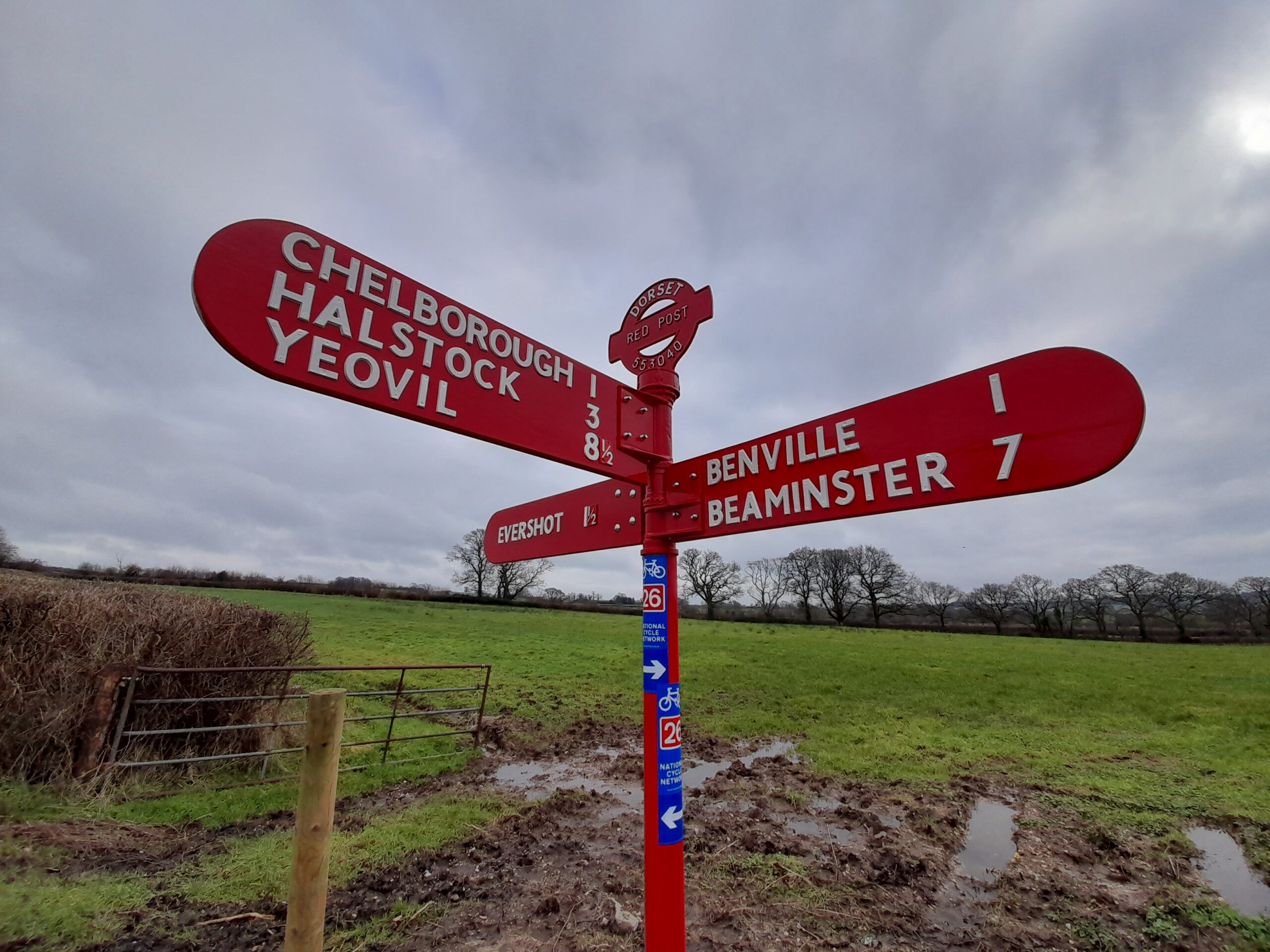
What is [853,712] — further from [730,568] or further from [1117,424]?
[730,568]

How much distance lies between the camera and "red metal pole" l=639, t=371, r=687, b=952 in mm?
1989

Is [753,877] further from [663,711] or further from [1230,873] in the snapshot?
[1230,873]

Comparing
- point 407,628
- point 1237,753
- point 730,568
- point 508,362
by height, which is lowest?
point 1237,753

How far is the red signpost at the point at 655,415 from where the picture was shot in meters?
1.48

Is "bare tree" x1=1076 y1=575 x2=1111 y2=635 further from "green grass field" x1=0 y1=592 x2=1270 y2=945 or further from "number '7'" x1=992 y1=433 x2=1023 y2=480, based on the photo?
"number '7'" x1=992 y1=433 x2=1023 y2=480

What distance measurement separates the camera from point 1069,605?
53.3m

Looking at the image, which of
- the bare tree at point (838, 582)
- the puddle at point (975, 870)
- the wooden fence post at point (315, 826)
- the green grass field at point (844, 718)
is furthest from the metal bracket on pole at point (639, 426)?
the bare tree at point (838, 582)

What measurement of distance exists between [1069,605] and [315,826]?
7098cm

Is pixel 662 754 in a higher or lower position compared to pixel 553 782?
higher

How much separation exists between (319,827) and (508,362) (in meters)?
1.82

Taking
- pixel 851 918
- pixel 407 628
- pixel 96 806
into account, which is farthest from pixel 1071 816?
pixel 407 628

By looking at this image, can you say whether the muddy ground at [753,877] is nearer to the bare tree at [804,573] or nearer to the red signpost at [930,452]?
the red signpost at [930,452]

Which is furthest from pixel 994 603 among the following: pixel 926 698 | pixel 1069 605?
pixel 926 698

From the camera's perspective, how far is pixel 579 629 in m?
27.8
